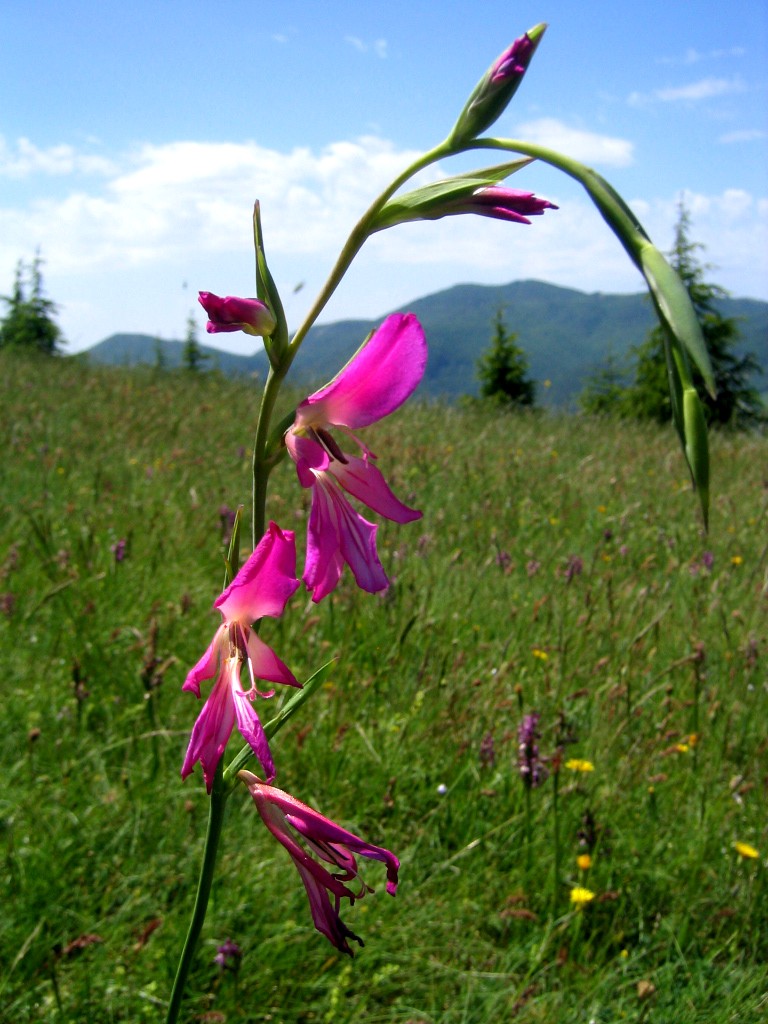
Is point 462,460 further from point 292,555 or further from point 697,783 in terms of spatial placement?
point 292,555

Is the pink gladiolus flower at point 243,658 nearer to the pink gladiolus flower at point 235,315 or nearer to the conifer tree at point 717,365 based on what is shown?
the pink gladiolus flower at point 235,315

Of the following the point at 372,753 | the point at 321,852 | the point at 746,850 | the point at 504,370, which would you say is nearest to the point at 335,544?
the point at 321,852

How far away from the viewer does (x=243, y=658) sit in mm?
817

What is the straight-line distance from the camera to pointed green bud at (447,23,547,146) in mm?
759

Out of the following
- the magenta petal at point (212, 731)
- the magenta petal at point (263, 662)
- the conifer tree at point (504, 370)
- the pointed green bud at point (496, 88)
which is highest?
the conifer tree at point (504, 370)

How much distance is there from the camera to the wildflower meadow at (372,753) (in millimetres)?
802

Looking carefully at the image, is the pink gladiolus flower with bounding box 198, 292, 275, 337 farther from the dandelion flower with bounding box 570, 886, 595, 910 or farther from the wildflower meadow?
the dandelion flower with bounding box 570, 886, 595, 910

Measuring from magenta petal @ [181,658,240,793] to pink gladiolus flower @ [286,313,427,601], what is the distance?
12cm

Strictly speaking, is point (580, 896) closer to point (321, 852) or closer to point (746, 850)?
point (746, 850)

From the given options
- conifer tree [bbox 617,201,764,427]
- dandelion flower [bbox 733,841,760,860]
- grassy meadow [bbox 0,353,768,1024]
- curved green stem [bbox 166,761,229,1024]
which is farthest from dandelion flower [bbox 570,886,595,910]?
conifer tree [bbox 617,201,764,427]

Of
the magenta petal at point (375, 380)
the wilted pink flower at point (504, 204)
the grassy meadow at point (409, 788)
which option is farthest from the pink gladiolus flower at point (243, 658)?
the grassy meadow at point (409, 788)

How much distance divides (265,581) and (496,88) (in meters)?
0.48

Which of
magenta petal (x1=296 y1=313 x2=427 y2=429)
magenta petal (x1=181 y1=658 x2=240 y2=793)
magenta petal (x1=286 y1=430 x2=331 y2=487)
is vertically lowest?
magenta petal (x1=181 y1=658 x2=240 y2=793)

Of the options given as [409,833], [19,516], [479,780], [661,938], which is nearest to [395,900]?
[409,833]
